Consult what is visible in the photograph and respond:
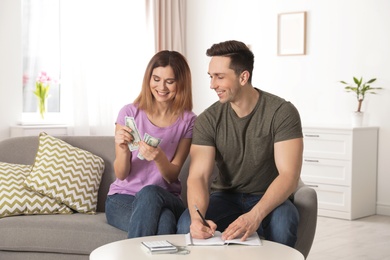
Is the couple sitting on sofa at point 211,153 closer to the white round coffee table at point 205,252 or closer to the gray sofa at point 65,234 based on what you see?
the gray sofa at point 65,234

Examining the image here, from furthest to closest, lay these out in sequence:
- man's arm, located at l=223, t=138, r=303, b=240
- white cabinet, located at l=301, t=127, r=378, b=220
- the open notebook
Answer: white cabinet, located at l=301, t=127, r=378, b=220 < man's arm, located at l=223, t=138, r=303, b=240 < the open notebook

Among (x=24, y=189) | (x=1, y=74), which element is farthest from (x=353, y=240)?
(x=1, y=74)

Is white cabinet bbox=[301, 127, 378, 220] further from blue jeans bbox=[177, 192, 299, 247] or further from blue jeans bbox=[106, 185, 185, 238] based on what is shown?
blue jeans bbox=[106, 185, 185, 238]

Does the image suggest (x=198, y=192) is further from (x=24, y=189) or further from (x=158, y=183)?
(x=24, y=189)

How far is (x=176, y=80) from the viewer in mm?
3184

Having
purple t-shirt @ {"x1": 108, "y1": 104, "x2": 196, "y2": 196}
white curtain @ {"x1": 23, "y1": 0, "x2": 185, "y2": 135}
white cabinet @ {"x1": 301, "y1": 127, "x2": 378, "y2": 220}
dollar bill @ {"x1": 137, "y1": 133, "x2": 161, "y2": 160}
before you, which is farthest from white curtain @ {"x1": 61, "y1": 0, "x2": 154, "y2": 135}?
dollar bill @ {"x1": 137, "y1": 133, "x2": 161, "y2": 160}

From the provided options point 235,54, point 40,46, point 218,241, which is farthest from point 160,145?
point 40,46

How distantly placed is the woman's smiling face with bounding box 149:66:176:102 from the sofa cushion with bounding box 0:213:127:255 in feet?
2.11

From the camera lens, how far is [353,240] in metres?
4.88

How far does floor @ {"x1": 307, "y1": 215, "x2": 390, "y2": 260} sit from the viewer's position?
441 cm

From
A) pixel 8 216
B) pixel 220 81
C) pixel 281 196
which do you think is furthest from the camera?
pixel 8 216

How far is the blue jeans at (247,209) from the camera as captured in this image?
273 cm

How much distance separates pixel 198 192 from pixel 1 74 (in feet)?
10.4

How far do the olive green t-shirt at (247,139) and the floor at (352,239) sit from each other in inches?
58.2
